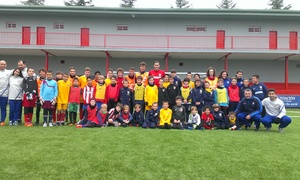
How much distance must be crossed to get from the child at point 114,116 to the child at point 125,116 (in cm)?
11

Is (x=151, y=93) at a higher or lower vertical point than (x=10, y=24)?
lower

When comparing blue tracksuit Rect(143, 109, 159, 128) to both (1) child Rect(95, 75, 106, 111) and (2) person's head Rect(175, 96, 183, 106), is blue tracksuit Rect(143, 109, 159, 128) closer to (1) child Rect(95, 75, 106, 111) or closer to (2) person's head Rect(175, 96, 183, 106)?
(2) person's head Rect(175, 96, 183, 106)

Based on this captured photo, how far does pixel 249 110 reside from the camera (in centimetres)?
801

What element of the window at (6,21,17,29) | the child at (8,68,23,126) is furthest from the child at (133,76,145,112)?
the window at (6,21,17,29)

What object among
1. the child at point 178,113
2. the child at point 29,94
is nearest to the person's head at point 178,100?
the child at point 178,113

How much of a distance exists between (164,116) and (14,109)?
14.9 ft

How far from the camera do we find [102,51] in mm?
19406

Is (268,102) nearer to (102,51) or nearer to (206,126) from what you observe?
(206,126)

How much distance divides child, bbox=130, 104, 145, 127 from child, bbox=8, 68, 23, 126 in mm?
3469

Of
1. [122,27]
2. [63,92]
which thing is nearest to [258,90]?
[63,92]

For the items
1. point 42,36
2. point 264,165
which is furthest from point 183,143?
point 42,36

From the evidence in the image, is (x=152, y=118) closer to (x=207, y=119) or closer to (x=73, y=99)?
(x=207, y=119)

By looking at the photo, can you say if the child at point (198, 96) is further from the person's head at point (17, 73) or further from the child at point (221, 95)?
the person's head at point (17, 73)

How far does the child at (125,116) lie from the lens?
7995mm
